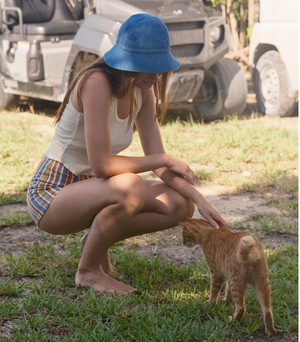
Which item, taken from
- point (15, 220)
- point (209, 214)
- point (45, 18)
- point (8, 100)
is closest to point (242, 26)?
point (45, 18)

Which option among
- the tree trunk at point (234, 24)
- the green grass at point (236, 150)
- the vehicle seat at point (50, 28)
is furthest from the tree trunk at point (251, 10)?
the vehicle seat at point (50, 28)

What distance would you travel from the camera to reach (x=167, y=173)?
9.22 ft

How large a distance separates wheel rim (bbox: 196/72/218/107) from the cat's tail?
496 cm

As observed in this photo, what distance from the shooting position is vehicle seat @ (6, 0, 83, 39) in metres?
6.73

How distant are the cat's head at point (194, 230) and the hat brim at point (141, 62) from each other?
2.58 ft

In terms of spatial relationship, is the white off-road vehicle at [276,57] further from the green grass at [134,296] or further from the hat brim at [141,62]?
the hat brim at [141,62]

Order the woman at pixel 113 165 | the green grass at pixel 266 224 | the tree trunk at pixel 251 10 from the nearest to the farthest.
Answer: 1. the woman at pixel 113 165
2. the green grass at pixel 266 224
3. the tree trunk at pixel 251 10

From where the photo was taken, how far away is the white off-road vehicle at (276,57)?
6617mm

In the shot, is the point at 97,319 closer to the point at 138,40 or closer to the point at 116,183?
the point at 116,183

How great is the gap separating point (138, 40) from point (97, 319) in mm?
1346

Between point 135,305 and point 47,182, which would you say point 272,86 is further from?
point 135,305

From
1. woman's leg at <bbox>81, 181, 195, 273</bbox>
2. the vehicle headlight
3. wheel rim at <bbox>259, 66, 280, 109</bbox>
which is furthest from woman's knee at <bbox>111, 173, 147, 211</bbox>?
wheel rim at <bbox>259, 66, 280, 109</bbox>

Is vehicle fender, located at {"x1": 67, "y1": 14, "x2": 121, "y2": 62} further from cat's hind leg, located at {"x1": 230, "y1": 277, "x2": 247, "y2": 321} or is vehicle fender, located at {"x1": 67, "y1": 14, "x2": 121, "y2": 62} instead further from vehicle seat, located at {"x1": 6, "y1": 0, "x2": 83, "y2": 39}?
cat's hind leg, located at {"x1": 230, "y1": 277, "x2": 247, "y2": 321}

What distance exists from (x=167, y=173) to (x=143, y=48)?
2.43 feet
